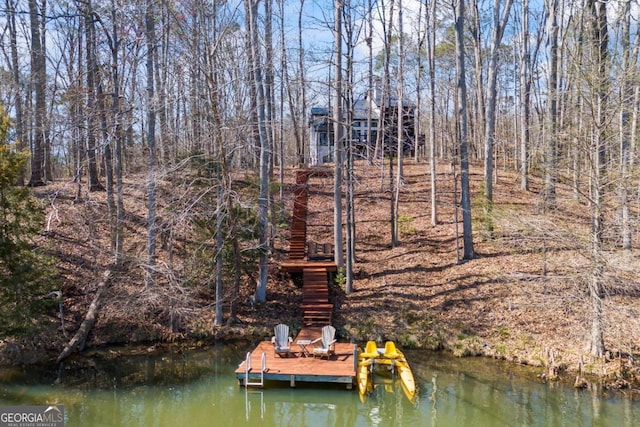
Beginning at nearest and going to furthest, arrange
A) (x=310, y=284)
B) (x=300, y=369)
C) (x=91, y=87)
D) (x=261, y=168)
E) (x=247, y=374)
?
(x=247, y=374), (x=300, y=369), (x=261, y=168), (x=310, y=284), (x=91, y=87)

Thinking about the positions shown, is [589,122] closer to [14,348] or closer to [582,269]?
[582,269]

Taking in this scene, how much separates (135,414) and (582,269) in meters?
9.80

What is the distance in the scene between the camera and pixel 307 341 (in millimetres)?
11617

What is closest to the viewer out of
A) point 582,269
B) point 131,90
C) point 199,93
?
point 582,269

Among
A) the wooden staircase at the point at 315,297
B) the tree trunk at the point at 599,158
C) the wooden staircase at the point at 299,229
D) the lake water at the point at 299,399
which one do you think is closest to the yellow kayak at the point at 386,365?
the lake water at the point at 299,399

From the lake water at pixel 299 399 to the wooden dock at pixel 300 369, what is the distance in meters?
0.27

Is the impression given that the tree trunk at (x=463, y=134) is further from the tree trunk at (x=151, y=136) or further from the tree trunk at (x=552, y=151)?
the tree trunk at (x=151, y=136)

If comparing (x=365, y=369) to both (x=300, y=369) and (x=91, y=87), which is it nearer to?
(x=300, y=369)

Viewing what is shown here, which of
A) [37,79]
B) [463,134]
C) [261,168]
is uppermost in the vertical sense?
[37,79]

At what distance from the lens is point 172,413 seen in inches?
370

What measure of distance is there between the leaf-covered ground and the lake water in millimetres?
1017

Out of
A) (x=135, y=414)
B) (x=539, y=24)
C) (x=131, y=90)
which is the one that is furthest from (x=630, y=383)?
(x=539, y=24)

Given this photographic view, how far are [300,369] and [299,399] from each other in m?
0.66

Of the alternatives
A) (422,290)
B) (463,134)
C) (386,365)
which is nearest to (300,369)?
(386,365)
